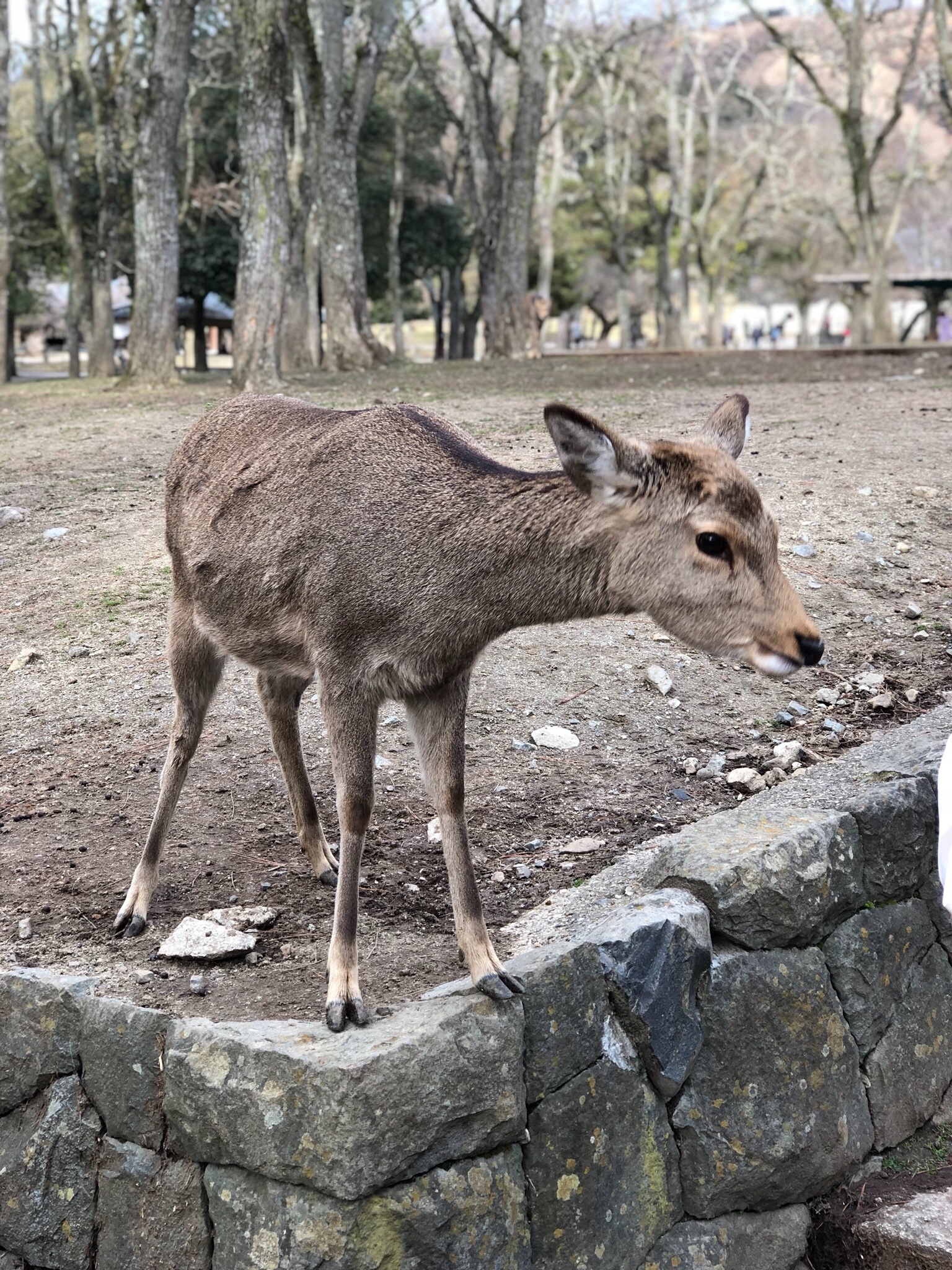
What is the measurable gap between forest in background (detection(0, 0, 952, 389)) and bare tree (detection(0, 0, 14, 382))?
0.08 m

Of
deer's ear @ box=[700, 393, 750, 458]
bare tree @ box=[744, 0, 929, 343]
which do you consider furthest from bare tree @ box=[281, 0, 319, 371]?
deer's ear @ box=[700, 393, 750, 458]

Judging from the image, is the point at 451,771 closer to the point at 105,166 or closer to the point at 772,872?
the point at 772,872

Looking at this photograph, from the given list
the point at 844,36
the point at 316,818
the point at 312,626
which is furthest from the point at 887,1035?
the point at 844,36

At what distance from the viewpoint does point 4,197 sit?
66.0ft

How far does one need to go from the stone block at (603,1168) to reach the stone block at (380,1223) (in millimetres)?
116

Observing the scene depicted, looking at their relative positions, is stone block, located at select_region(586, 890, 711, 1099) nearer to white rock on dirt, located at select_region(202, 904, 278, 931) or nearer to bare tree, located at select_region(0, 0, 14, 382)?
white rock on dirt, located at select_region(202, 904, 278, 931)

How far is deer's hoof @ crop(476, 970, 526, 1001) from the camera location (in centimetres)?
351

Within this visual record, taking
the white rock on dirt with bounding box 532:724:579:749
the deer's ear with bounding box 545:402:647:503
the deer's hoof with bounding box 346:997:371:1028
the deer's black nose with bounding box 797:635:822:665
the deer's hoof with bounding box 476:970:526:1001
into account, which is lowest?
the deer's hoof with bounding box 346:997:371:1028

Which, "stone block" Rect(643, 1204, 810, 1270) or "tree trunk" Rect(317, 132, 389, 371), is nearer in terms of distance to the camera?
"stone block" Rect(643, 1204, 810, 1270)

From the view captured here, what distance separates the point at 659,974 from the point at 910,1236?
1295 mm

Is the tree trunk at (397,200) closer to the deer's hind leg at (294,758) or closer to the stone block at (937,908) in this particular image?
the deer's hind leg at (294,758)

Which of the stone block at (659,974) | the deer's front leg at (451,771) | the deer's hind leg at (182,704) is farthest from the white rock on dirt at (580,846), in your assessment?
the deer's hind leg at (182,704)

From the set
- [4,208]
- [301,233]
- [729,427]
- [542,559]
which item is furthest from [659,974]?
[301,233]

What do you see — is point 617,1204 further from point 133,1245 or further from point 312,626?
point 312,626
